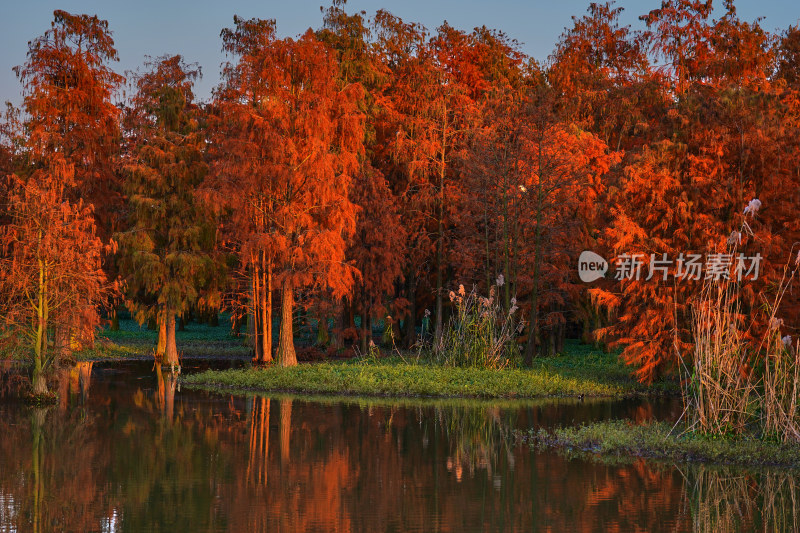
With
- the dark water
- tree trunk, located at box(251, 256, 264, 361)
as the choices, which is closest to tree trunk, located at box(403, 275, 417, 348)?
tree trunk, located at box(251, 256, 264, 361)

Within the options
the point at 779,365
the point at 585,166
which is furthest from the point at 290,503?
the point at 585,166

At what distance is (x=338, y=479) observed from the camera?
12.4 meters

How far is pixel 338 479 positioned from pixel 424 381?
37.8 feet

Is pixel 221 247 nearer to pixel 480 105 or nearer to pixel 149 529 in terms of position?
pixel 480 105

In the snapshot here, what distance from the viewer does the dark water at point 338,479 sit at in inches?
396

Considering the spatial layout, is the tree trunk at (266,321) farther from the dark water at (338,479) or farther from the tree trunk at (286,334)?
the dark water at (338,479)

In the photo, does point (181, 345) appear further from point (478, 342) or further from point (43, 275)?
point (43, 275)

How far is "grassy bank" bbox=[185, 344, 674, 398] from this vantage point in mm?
23297

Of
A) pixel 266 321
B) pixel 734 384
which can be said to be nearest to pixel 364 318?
pixel 266 321

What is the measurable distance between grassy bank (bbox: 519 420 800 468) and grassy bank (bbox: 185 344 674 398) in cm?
672

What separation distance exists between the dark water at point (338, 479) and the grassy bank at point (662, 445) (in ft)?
2.28

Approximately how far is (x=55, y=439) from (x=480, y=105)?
79.0 ft

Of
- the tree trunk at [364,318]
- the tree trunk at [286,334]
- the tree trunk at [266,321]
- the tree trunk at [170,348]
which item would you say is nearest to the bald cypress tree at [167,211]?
the tree trunk at [170,348]

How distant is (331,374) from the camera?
2520cm
